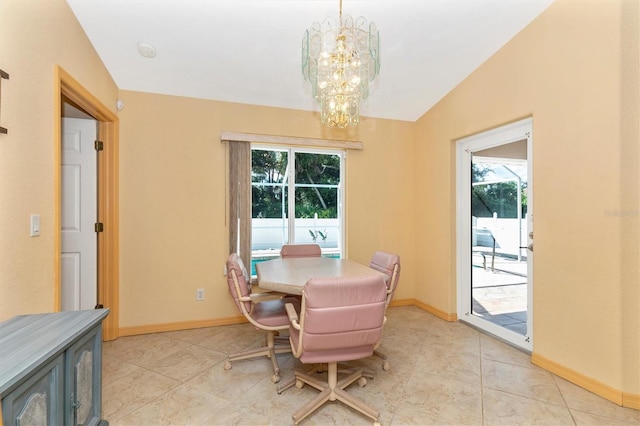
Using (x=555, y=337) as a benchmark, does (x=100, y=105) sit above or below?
above

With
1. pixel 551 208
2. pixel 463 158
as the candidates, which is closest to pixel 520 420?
pixel 551 208

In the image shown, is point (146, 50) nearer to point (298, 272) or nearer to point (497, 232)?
point (298, 272)

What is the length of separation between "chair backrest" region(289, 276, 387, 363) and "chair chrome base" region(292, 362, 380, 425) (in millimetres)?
316

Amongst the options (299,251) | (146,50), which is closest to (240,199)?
(299,251)

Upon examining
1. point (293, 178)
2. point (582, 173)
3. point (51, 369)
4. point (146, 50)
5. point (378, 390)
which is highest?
point (146, 50)

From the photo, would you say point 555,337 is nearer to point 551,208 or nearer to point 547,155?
point 551,208

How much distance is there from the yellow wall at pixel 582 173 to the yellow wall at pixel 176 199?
2203mm

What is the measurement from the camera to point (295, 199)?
378cm

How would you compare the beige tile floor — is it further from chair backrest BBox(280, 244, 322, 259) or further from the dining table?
chair backrest BBox(280, 244, 322, 259)

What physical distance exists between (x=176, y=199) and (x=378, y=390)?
2641mm

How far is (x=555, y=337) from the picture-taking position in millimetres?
2404

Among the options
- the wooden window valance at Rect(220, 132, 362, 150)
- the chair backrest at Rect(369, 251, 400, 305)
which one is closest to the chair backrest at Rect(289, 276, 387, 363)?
the chair backrest at Rect(369, 251, 400, 305)

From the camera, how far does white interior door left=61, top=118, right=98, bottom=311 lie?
2.83 meters

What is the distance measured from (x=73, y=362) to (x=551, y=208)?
3221mm
